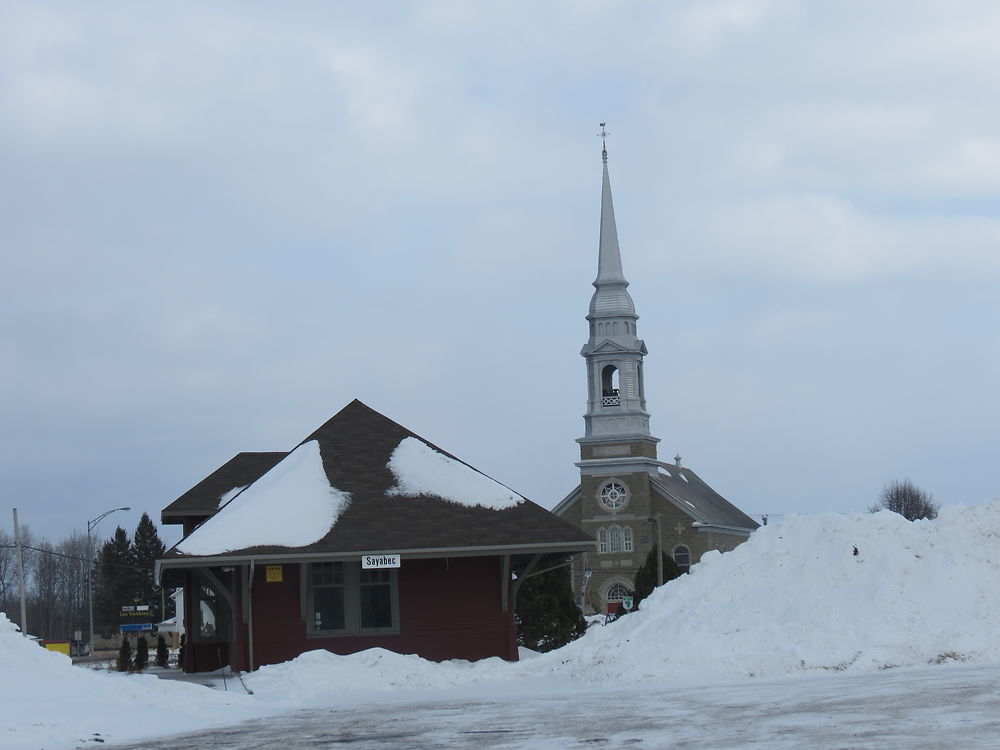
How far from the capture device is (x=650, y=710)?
1482cm

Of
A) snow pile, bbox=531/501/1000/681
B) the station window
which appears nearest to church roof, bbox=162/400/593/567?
the station window

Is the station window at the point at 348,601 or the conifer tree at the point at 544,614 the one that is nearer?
the station window at the point at 348,601

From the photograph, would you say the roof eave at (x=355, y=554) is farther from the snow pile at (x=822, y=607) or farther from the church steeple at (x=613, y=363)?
the church steeple at (x=613, y=363)

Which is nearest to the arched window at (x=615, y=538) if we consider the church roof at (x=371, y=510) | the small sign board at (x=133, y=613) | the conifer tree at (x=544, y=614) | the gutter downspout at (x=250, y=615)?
the small sign board at (x=133, y=613)

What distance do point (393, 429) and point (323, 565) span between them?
3.94 meters

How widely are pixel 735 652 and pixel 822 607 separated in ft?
6.12

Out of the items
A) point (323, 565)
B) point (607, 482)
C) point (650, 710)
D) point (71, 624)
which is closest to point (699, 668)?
point (650, 710)

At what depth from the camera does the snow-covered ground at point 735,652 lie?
1681 centimetres

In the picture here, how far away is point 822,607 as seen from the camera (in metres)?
20.9

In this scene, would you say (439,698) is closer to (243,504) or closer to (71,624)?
(243,504)

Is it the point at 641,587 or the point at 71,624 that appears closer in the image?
the point at 641,587

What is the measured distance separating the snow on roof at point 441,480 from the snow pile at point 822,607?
152 inches

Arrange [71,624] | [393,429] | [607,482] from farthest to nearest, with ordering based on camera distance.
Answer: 1. [71,624]
2. [607,482]
3. [393,429]

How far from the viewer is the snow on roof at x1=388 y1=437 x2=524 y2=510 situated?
2573 centimetres
